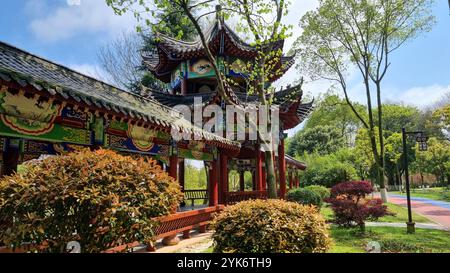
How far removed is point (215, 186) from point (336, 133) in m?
38.6

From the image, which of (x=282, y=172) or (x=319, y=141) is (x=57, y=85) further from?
(x=319, y=141)

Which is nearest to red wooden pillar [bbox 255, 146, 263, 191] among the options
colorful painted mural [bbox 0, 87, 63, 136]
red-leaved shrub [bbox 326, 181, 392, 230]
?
red-leaved shrub [bbox 326, 181, 392, 230]

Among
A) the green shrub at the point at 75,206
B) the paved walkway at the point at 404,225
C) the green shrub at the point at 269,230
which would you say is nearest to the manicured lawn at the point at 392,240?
the paved walkway at the point at 404,225

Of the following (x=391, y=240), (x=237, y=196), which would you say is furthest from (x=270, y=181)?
(x=391, y=240)

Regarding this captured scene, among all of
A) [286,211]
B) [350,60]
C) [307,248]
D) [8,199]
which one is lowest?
[307,248]

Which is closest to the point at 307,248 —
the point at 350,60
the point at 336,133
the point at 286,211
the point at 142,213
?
the point at 286,211

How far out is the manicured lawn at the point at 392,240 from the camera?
766 centimetres

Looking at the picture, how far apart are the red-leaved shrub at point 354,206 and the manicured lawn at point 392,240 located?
43cm

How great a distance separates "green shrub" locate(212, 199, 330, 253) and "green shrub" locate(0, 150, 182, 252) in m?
1.23

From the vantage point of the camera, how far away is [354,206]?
31.3 ft

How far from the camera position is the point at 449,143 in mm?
34000

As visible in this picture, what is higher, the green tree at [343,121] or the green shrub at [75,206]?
the green tree at [343,121]

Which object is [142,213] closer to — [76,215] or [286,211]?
[76,215]

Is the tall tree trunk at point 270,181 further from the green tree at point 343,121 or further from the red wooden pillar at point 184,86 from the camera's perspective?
the green tree at point 343,121
